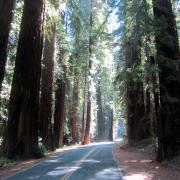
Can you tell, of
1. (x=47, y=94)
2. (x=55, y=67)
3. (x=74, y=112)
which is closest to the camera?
(x=47, y=94)

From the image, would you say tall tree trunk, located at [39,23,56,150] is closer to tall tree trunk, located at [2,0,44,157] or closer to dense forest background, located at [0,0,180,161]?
dense forest background, located at [0,0,180,161]

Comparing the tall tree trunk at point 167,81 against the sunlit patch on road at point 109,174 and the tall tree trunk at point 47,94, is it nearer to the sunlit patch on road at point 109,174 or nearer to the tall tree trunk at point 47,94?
the sunlit patch on road at point 109,174

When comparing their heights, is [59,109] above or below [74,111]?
below

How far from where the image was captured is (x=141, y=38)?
16219 millimetres

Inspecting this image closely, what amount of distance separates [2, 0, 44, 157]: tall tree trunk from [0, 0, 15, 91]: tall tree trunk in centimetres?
397

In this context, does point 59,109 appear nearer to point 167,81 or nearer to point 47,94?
point 47,94

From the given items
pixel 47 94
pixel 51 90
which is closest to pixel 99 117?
pixel 51 90

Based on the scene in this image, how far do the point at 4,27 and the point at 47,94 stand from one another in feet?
38.1

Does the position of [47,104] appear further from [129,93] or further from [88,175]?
[88,175]

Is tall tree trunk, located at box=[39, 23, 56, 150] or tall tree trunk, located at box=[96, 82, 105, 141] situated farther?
tall tree trunk, located at box=[96, 82, 105, 141]

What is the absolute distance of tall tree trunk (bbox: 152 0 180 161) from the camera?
14.6m

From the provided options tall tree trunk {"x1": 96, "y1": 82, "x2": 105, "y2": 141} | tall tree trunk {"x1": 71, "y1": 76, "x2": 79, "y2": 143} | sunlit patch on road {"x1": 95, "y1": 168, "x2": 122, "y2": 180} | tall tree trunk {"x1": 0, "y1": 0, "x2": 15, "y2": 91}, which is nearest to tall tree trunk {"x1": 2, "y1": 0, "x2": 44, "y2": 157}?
tall tree trunk {"x1": 0, "y1": 0, "x2": 15, "y2": 91}

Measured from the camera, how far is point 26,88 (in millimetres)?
17641

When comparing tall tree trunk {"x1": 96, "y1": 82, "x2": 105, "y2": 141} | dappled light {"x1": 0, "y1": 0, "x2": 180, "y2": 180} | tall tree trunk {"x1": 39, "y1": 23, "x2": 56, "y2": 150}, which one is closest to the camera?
dappled light {"x1": 0, "y1": 0, "x2": 180, "y2": 180}
